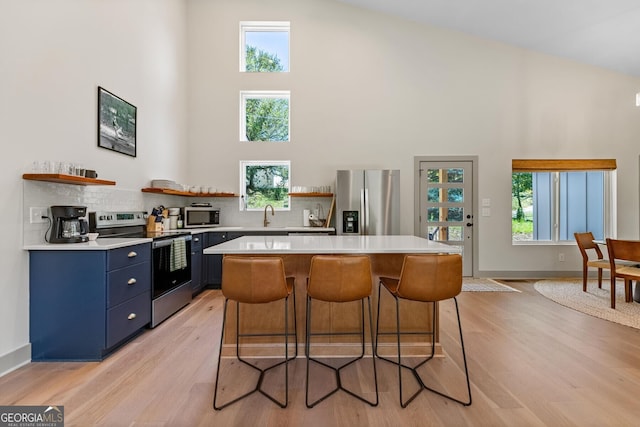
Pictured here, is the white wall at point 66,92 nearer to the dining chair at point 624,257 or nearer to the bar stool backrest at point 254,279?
the bar stool backrest at point 254,279

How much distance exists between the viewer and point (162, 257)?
3125 mm

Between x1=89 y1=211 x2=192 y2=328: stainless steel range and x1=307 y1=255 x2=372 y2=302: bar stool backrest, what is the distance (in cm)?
195

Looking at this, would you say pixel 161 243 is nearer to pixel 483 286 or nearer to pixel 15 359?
pixel 15 359

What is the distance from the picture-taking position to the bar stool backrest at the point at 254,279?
1.81 meters

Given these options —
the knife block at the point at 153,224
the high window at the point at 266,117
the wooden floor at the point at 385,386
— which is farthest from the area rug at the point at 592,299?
the knife block at the point at 153,224

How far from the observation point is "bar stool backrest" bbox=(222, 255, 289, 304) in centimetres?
181

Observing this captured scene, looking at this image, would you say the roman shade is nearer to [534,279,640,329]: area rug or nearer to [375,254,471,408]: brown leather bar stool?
[534,279,640,329]: area rug

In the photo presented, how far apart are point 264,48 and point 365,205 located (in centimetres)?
Answer: 337

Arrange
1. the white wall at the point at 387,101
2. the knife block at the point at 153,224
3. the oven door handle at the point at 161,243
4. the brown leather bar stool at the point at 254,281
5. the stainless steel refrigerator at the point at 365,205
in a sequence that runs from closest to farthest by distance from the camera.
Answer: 1. the brown leather bar stool at the point at 254,281
2. the oven door handle at the point at 161,243
3. the knife block at the point at 153,224
4. the stainless steel refrigerator at the point at 365,205
5. the white wall at the point at 387,101

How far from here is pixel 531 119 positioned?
5.14 meters

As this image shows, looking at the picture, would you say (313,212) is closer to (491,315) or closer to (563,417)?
(491,315)

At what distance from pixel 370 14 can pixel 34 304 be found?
593 cm

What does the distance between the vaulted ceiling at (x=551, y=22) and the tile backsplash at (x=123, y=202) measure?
348 centimetres

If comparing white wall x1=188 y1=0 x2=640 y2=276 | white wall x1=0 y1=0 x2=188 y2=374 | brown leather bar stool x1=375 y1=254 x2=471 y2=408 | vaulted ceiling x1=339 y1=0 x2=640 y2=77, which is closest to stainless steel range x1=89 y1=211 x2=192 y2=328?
white wall x1=0 y1=0 x2=188 y2=374
